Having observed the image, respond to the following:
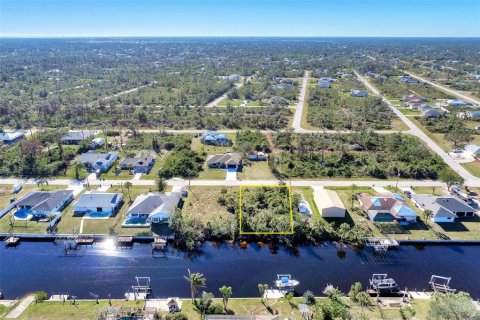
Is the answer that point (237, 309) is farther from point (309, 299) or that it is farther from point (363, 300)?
point (363, 300)

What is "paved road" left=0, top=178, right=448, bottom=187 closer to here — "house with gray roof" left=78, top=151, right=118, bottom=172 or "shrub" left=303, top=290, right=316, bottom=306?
"house with gray roof" left=78, top=151, right=118, bottom=172

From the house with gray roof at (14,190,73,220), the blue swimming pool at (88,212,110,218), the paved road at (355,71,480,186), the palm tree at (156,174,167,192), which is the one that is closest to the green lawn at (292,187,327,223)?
the palm tree at (156,174,167,192)

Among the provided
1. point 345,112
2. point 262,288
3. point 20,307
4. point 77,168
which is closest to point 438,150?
point 345,112

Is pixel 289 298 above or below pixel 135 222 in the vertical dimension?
below

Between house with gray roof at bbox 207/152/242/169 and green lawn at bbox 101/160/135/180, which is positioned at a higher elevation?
house with gray roof at bbox 207/152/242/169

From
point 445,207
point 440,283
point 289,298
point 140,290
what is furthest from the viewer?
point 445,207

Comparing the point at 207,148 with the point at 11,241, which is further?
the point at 207,148
